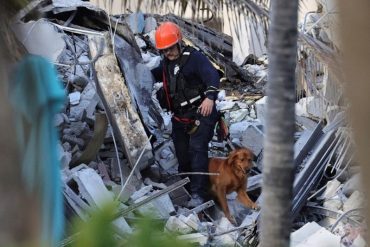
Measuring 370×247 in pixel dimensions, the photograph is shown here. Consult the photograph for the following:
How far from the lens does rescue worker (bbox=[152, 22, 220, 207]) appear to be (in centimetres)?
891

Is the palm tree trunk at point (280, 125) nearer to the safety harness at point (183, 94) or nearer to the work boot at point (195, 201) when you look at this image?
the safety harness at point (183, 94)

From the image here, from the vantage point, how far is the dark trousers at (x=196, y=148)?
361 inches

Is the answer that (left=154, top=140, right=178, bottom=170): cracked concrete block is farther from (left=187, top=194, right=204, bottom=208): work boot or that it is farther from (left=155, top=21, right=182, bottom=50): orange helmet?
(left=155, top=21, right=182, bottom=50): orange helmet

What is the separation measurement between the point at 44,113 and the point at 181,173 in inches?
254

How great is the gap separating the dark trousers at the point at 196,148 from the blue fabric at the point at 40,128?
18.2 ft

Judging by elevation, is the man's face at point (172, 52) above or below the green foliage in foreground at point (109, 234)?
below

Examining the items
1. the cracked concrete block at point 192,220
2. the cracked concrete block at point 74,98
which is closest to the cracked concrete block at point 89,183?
the cracked concrete block at point 192,220

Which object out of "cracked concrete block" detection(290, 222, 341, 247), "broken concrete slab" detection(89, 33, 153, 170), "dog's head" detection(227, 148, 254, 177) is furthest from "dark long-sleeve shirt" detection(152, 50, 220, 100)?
"cracked concrete block" detection(290, 222, 341, 247)

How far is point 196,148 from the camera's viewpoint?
364 inches

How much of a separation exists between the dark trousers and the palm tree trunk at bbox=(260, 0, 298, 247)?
20.1ft

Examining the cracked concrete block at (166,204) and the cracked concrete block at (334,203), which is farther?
the cracked concrete block at (334,203)

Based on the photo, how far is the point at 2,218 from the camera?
8.35 feet

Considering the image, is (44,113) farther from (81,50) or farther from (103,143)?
(81,50)

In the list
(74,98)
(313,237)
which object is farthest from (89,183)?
(313,237)
